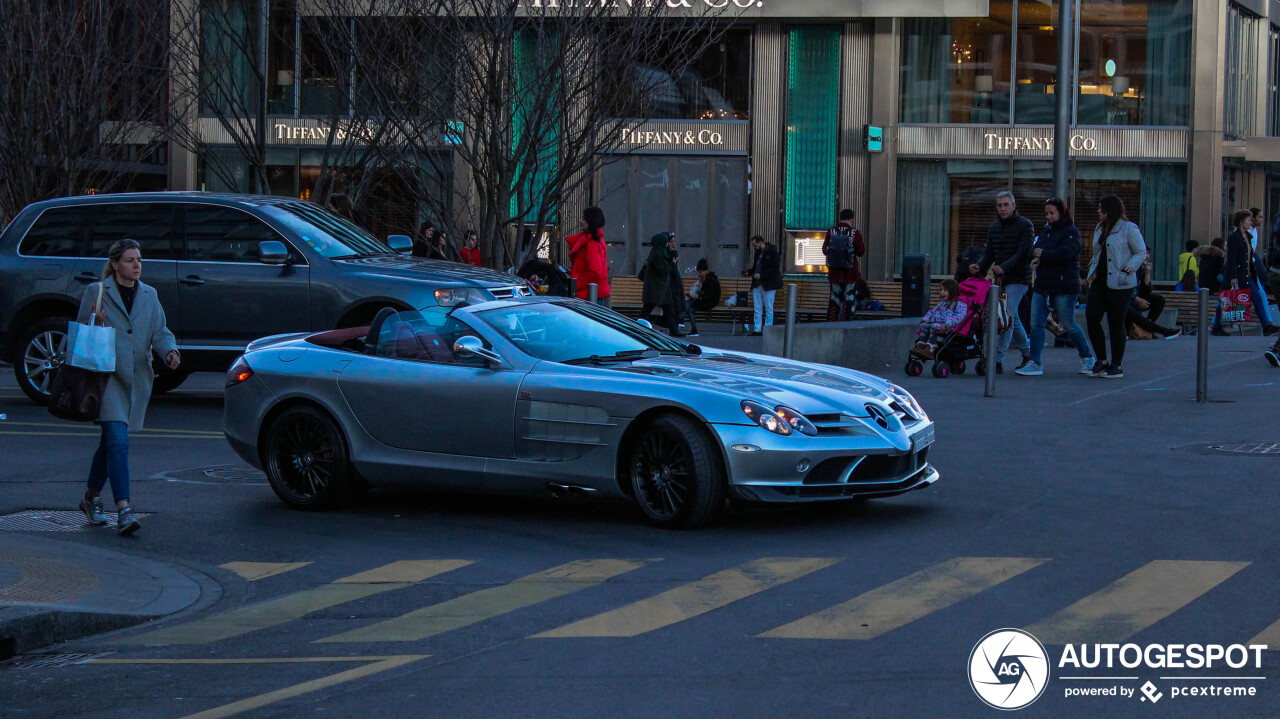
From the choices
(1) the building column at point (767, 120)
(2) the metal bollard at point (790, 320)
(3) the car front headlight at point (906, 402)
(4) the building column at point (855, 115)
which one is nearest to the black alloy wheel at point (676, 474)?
(3) the car front headlight at point (906, 402)

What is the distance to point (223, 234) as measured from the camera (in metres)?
15.1

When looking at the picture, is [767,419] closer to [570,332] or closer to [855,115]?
[570,332]

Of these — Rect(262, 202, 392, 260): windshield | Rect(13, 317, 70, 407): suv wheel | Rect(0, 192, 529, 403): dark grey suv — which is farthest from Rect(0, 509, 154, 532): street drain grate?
Rect(13, 317, 70, 407): suv wheel

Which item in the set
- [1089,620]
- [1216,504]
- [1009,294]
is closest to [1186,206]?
[1009,294]

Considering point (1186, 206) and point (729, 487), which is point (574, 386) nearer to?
point (729, 487)

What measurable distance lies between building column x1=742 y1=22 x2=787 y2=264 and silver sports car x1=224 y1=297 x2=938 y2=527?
75.7ft

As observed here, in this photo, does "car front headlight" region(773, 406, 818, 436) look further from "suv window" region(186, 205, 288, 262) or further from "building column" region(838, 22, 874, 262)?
"building column" region(838, 22, 874, 262)

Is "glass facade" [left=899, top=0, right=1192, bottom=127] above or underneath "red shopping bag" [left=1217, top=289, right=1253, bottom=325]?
above

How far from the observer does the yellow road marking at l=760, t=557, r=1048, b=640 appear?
21.7 ft

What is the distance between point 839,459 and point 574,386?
155 cm

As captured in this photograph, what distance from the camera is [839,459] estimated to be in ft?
28.8

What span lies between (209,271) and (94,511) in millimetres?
5723

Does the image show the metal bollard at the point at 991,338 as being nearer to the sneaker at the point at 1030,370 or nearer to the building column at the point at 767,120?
the sneaker at the point at 1030,370

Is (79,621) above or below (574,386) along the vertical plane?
below
